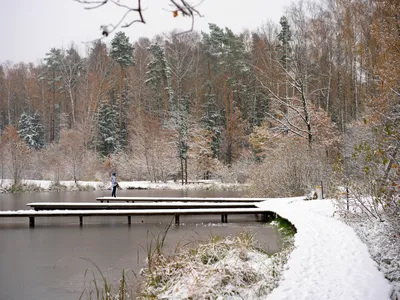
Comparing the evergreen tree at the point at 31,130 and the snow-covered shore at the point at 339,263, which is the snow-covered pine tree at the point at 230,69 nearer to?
the evergreen tree at the point at 31,130

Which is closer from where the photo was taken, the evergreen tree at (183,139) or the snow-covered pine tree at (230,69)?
the evergreen tree at (183,139)

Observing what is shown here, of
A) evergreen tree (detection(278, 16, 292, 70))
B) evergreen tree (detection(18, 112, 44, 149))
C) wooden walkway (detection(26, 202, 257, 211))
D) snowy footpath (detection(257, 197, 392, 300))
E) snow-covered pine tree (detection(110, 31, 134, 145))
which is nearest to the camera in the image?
snowy footpath (detection(257, 197, 392, 300))

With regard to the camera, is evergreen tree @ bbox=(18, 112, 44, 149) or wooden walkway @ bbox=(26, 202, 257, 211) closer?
wooden walkway @ bbox=(26, 202, 257, 211)

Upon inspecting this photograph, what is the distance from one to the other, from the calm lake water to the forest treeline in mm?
10363

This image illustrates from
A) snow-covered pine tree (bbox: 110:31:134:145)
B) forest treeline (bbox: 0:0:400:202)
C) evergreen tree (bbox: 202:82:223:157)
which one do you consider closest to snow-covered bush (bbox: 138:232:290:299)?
forest treeline (bbox: 0:0:400:202)

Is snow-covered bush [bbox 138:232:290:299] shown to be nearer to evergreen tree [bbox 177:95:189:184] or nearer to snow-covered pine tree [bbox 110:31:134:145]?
evergreen tree [bbox 177:95:189:184]

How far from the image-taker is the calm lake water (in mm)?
5848

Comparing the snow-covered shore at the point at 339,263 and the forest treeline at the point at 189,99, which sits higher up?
the forest treeline at the point at 189,99

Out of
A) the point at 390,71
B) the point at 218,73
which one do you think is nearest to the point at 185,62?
the point at 218,73

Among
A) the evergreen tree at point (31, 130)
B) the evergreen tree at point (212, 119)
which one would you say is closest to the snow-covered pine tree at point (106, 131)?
the evergreen tree at point (31, 130)

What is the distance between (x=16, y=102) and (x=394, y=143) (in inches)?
1798

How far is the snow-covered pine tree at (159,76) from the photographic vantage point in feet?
120

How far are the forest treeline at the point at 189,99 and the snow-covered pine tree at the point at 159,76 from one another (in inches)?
4.1

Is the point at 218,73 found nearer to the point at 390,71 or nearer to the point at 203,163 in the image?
the point at 203,163
